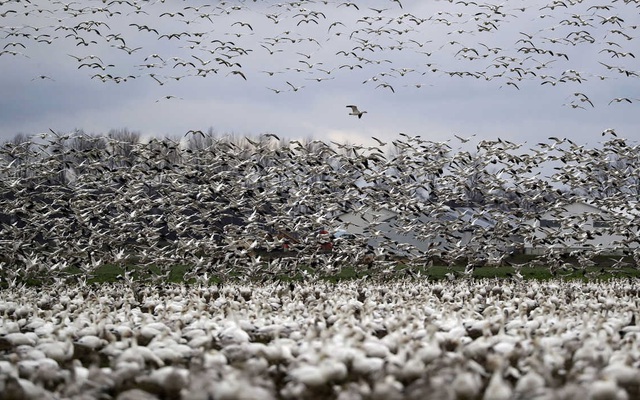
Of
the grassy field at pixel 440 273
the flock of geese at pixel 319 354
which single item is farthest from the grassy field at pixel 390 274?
the flock of geese at pixel 319 354

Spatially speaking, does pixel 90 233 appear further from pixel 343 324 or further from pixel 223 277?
pixel 343 324

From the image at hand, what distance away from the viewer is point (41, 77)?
2698 cm

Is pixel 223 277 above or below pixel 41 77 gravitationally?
below

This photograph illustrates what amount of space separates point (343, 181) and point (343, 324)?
15331mm

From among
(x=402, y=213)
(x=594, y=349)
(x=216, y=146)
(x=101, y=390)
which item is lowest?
(x=101, y=390)

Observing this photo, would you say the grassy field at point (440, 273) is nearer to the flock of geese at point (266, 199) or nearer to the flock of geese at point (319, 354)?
the flock of geese at point (266, 199)

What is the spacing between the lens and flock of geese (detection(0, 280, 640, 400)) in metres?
9.78

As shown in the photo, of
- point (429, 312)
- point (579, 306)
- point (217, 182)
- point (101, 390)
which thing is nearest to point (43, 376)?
point (101, 390)

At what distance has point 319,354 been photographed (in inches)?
455

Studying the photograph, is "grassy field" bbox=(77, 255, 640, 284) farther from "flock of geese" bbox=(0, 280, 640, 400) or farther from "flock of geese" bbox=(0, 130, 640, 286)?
"flock of geese" bbox=(0, 280, 640, 400)

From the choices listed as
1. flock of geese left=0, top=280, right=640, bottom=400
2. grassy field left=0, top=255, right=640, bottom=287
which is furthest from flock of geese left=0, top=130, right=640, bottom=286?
flock of geese left=0, top=280, right=640, bottom=400

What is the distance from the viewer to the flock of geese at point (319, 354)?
9.78 metres

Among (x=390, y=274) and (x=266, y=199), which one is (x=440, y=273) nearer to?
(x=390, y=274)

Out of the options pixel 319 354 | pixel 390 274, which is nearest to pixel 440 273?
pixel 390 274
